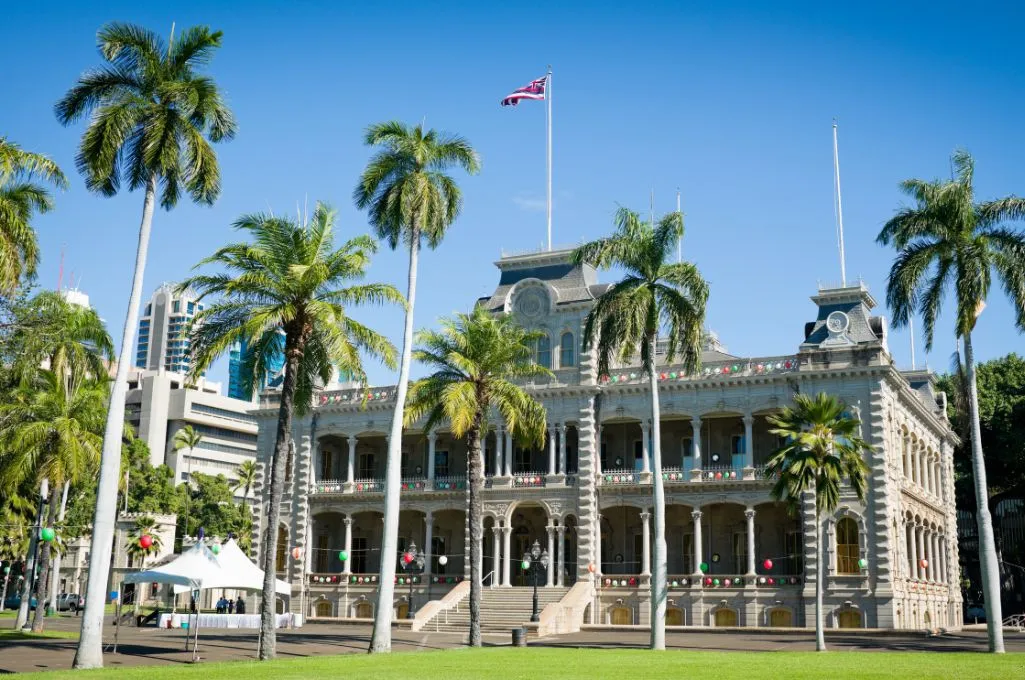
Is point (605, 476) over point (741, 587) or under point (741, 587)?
over

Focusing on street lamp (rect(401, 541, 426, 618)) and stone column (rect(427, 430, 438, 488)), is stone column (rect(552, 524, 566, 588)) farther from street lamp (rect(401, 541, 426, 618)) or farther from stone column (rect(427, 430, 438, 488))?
stone column (rect(427, 430, 438, 488))

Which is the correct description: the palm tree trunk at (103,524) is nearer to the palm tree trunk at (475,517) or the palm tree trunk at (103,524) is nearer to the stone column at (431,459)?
the palm tree trunk at (475,517)

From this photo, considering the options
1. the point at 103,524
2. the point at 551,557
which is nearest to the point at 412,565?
the point at 551,557

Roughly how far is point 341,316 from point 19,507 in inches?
1164

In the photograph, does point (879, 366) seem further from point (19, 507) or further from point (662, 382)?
point (19, 507)

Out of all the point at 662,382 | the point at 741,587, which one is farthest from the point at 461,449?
the point at 741,587

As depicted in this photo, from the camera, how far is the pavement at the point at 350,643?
30.4m

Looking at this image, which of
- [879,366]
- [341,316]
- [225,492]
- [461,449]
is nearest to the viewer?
[341,316]

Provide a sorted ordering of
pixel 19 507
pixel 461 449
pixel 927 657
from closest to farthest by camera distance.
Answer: pixel 927 657
pixel 19 507
pixel 461 449

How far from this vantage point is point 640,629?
48.2m

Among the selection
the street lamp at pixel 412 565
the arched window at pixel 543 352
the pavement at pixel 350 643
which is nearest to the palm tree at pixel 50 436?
the pavement at pixel 350 643

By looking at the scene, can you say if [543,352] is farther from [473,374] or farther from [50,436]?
[50,436]

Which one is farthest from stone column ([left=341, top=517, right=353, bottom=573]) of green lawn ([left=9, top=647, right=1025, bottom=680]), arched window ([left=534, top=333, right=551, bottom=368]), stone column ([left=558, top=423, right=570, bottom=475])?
green lawn ([left=9, top=647, right=1025, bottom=680])

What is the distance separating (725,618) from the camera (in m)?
49.9
